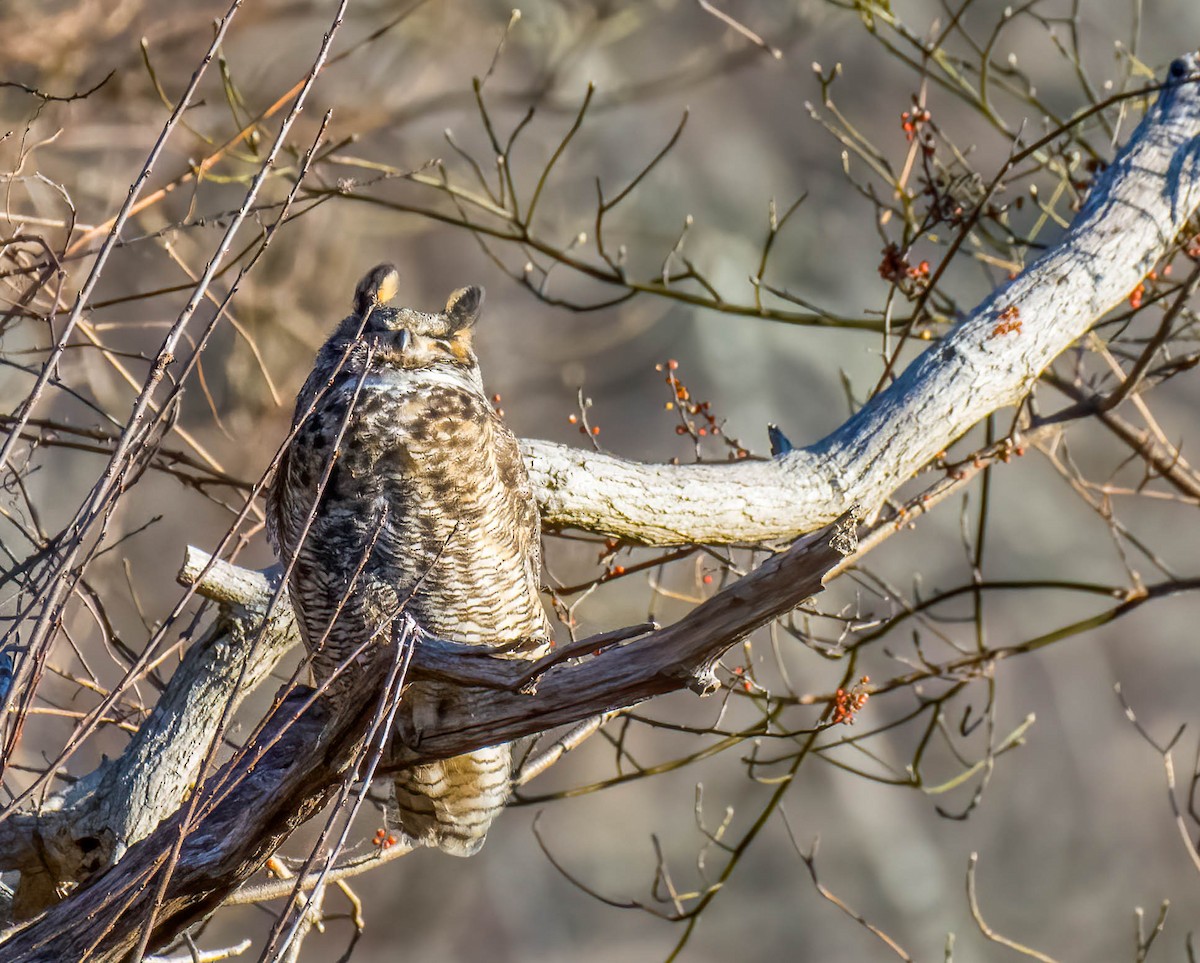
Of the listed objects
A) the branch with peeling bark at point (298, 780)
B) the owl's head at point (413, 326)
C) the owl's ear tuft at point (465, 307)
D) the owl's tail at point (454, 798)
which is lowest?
the branch with peeling bark at point (298, 780)

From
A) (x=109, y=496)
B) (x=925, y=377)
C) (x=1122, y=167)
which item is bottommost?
(x=109, y=496)

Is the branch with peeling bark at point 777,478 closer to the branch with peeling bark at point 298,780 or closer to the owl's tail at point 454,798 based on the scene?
the branch with peeling bark at point 298,780

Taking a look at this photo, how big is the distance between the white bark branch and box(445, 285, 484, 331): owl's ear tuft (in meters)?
0.28

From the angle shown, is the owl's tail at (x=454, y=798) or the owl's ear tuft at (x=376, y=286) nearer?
the owl's ear tuft at (x=376, y=286)

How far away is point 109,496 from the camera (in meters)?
1.19

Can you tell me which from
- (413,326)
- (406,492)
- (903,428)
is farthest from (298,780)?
(903,428)

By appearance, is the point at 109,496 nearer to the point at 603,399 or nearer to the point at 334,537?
the point at 334,537

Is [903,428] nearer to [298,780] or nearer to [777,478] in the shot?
[777,478]

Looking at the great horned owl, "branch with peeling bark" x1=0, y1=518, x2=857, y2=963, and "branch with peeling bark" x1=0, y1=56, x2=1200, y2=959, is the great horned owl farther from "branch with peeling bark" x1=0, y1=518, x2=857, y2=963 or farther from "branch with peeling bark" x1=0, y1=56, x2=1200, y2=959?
"branch with peeling bark" x1=0, y1=518, x2=857, y2=963

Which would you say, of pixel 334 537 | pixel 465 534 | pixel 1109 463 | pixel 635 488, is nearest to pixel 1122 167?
pixel 635 488

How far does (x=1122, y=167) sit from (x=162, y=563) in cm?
419

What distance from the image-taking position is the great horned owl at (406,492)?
6.40 feet

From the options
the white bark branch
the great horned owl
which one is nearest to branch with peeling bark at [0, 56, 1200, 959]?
the white bark branch

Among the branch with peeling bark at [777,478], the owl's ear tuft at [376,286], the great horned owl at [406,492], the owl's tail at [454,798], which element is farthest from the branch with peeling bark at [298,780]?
the owl's ear tuft at [376,286]
